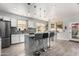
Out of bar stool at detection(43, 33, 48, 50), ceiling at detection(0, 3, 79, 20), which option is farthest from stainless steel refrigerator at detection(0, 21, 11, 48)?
bar stool at detection(43, 33, 48, 50)

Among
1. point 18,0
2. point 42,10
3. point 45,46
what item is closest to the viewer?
point 18,0

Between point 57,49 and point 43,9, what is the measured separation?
1073 millimetres

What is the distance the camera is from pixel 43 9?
228 cm

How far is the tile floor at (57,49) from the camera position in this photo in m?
2.19

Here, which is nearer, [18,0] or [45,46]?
[18,0]

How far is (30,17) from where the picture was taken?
2299 mm

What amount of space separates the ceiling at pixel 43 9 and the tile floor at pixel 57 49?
69 cm

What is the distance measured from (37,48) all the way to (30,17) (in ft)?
2.64

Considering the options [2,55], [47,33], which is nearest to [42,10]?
[47,33]

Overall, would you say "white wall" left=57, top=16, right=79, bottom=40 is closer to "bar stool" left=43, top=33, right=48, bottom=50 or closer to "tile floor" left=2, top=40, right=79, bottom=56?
"tile floor" left=2, top=40, right=79, bottom=56

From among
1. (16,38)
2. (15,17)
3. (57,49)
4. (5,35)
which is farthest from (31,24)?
(57,49)

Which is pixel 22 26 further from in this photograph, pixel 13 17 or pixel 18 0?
pixel 18 0

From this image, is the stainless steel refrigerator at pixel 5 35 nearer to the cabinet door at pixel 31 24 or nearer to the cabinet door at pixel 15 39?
the cabinet door at pixel 15 39

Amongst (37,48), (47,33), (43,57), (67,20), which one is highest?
(67,20)
